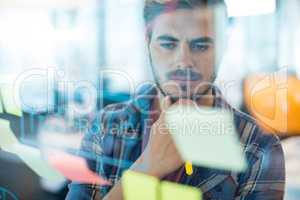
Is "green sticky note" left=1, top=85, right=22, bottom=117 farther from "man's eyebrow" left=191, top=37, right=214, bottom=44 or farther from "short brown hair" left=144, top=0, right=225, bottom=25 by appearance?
"man's eyebrow" left=191, top=37, right=214, bottom=44

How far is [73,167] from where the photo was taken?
2.06 metres

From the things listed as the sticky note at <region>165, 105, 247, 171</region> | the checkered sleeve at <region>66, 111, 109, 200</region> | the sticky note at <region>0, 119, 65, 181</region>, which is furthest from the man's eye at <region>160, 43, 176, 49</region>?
the sticky note at <region>0, 119, 65, 181</region>

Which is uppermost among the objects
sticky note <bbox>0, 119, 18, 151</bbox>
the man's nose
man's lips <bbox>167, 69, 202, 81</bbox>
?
the man's nose

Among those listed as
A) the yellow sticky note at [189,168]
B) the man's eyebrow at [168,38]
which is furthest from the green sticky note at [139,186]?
the man's eyebrow at [168,38]

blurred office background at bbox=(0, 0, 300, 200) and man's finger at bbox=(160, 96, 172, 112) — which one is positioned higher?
blurred office background at bbox=(0, 0, 300, 200)

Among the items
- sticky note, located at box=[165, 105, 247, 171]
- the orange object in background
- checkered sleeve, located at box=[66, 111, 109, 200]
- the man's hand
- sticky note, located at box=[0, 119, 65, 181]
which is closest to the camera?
the orange object in background

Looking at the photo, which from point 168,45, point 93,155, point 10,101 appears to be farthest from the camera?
point 10,101

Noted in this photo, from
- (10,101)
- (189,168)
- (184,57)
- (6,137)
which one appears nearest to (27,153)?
(6,137)

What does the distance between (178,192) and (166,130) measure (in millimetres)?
236

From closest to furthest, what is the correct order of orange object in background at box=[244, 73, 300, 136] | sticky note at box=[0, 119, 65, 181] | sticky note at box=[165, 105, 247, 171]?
1. orange object in background at box=[244, 73, 300, 136]
2. sticky note at box=[165, 105, 247, 171]
3. sticky note at box=[0, 119, 65, 181]

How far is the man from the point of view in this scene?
1.69m

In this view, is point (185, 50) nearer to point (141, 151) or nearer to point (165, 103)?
point (165, 103)

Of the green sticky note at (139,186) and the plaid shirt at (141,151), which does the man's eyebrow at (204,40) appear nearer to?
the plaid shirt at (141,151)

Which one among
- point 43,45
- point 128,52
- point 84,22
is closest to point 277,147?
point 128,52
